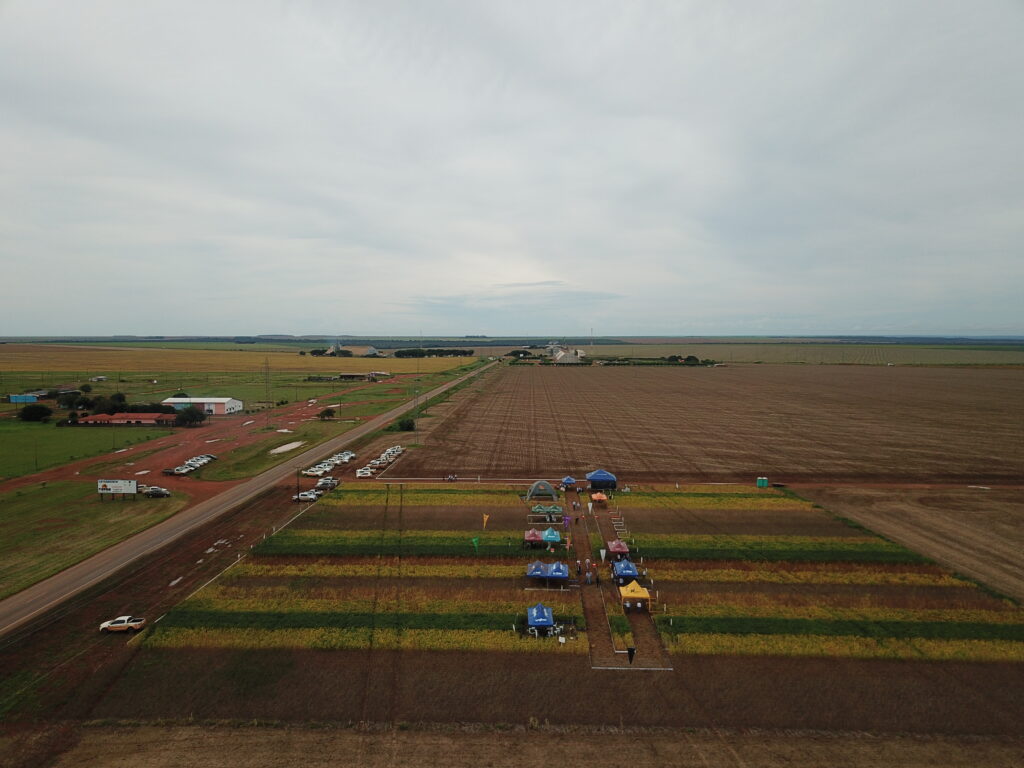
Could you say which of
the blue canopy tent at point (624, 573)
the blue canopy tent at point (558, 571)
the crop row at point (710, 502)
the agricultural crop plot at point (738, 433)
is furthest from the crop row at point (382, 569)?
the agricultural crop plot at point (738, 433)

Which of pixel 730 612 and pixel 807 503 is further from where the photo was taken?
pixel 807 503

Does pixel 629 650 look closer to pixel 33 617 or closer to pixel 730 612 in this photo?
pixel 730 612

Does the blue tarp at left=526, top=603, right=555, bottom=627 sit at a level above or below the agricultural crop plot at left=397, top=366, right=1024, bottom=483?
below

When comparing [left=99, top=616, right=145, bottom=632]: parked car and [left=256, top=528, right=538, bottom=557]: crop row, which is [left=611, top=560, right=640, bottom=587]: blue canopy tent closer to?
[left=256, top=528, right=538, bottom=557]: crop row

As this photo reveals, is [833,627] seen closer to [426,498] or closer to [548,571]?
[548,571]

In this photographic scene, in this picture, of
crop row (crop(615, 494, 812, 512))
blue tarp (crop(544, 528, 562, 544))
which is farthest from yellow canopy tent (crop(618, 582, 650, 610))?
crop row (crop(615, 494, 812, 512))

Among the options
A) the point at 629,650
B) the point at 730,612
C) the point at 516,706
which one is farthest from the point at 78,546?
the point at 730,612

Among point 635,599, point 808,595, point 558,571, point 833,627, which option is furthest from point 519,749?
point 808,595
